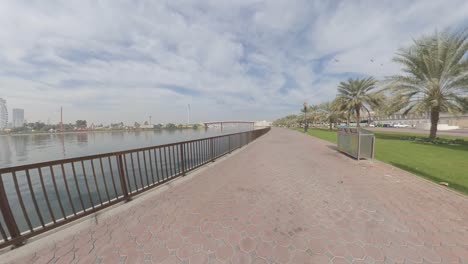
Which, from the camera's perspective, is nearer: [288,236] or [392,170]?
[288,236]

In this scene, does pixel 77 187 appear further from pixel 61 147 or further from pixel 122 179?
pixel 61 147

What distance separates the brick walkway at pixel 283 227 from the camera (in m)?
2.17

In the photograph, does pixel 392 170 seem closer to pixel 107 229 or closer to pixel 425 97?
pixel 107 229

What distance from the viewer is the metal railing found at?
2369 millimetres

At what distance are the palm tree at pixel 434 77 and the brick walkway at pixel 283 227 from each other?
42.5ft

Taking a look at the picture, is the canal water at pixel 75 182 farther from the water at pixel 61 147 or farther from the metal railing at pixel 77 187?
the water at pixel 61 147

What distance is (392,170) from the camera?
18.2ft

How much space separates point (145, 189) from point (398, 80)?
1877 centimetres

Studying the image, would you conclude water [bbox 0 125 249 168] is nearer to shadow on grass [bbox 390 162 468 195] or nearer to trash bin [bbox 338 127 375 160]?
trash bin [bbox 338 127 375 160]

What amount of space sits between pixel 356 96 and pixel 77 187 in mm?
28865

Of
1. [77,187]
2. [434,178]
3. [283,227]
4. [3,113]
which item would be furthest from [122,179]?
[3,113]

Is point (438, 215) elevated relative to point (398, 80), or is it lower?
lower

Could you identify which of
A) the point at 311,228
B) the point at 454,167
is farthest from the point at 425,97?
the point at 311,228

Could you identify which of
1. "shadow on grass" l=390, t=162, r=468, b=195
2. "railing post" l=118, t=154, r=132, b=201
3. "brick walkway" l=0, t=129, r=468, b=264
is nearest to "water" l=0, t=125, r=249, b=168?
"railing post" l=118, t=154, r=132, b=201
